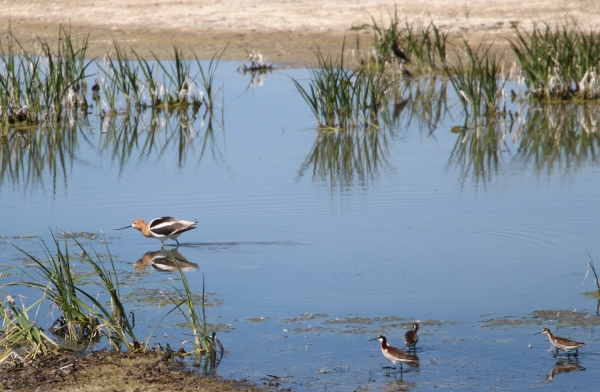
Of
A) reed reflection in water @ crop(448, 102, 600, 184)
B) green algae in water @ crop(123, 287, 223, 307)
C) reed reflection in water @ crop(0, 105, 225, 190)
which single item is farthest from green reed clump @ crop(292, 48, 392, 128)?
green algae in water @ crop(123, 287, 223, 307)

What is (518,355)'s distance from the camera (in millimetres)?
5551

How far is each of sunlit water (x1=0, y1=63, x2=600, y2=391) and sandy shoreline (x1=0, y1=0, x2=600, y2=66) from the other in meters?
7.70

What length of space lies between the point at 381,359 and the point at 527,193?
4.97 meters

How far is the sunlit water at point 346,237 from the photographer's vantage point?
18.6ft

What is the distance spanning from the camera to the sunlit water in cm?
567

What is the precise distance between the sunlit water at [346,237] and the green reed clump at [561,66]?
140 centimetres

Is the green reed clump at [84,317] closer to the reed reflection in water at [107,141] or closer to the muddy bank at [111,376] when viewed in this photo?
the muddy bank at [111,376]

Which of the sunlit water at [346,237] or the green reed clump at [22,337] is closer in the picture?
the green reed clump at [22,337]

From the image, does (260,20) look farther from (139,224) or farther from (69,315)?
(69,315)

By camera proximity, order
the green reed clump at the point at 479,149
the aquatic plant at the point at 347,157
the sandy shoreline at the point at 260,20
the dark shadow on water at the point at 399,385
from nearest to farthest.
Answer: the dark shadow on water at the point at 399,385 < the aquatic plant at the point at 347,157 < the green reed clump at the point at 479,149 < the sandy shoreline at the point at 260,20

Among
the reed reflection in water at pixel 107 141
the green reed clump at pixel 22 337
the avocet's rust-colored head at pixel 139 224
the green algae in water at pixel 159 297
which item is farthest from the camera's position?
the reed reflection in water at pixel 107 141

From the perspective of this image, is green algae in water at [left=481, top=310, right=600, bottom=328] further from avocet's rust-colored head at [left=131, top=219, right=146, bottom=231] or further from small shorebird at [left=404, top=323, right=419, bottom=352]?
avocet's rust-colored head at [left=131, top=219, right=146, bottom=231]

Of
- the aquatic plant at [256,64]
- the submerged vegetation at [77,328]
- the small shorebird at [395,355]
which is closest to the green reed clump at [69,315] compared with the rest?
the submerged vegetation at [77,328]

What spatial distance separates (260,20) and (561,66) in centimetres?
1033
